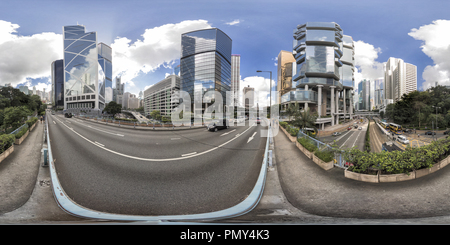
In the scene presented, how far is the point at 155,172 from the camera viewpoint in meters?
3.66

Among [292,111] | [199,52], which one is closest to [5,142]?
[199,52]

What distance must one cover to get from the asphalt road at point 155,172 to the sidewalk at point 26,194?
286mm

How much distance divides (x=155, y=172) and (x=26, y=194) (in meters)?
2.35

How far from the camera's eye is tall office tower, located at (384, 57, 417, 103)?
317 inches

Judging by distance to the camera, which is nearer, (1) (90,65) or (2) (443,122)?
(1) (90,65)

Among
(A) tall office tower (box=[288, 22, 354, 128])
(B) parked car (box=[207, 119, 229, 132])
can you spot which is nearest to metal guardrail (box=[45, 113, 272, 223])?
(B) parked car (box=[207, 119, 229, 132])

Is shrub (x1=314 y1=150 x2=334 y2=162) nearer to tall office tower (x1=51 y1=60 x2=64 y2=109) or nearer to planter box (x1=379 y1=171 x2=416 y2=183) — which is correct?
planter box (x1=379 y1=171 x2=416 y2=183)

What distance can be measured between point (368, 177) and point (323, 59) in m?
36.2

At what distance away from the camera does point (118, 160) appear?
424cm

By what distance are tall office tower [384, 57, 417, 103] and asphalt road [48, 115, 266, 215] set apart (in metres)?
9.12

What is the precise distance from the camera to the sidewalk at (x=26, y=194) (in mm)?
2340
